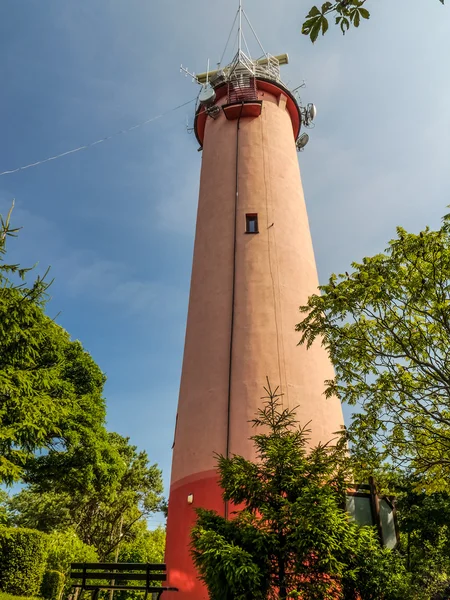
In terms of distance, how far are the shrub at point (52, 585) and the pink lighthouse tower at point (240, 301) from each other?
10.3 metres

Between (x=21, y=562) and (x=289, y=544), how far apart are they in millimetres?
13176

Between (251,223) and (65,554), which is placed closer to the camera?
(251,223)

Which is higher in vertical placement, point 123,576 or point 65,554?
point 65,554

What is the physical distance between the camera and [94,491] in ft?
74.9

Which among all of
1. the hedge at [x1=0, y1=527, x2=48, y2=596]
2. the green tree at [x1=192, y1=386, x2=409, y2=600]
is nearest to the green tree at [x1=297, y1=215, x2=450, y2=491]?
the green tree at [x1=192, y1=386, x2=409, y2=600]

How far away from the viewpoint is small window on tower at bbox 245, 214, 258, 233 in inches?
597

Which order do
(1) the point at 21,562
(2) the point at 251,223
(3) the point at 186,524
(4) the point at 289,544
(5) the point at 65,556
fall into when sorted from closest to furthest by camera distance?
1. (4) the point at 289,544
2. (3) the point at 186,524
3. (2) the point at 251,223
4. (1) the point at 21,562
5. (5) the point at 65,556

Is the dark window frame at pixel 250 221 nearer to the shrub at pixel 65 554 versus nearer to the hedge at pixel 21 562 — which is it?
the hedge at pixel 21 562

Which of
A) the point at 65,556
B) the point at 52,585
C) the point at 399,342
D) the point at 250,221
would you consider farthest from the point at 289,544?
the point at 65,556

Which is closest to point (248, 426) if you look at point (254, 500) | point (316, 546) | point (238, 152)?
point (254, 500)

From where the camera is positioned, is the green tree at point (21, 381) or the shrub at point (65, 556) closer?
the green tree at point (21, 381)

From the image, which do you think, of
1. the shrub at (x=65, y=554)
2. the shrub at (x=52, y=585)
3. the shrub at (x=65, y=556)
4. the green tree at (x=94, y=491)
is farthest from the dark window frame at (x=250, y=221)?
the shrub at (x=52, y=585)

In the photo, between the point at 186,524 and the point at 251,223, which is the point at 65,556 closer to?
the point at 186,524

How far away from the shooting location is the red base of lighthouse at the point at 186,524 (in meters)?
10.7
